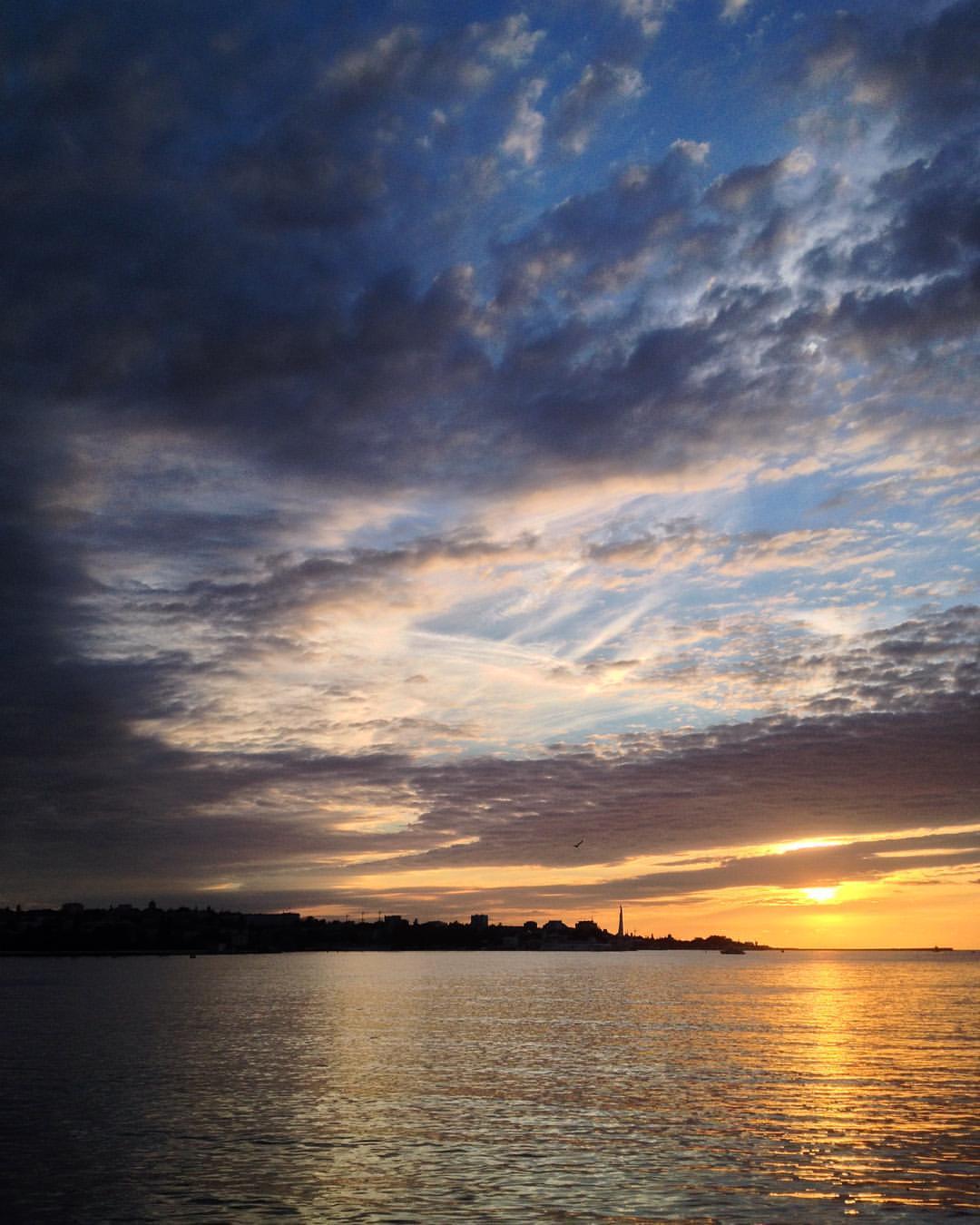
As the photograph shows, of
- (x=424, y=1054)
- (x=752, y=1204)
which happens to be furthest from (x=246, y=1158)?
(x=424, y=1054)

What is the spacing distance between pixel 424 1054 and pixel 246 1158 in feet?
126

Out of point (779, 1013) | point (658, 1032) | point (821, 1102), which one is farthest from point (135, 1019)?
point (821, 1102)

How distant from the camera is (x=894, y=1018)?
116m

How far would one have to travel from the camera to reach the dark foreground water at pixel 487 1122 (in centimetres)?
3625

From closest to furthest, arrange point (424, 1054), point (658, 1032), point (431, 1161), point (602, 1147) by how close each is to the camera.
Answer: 1. point (431, 1161)
2. point (602, 1147)
3. point (424, 1054)
4. point (658, 1032)

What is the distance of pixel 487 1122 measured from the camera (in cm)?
5050

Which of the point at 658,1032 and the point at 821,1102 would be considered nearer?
the point at 821,1102

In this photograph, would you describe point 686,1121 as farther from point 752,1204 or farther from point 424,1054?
point 424,1054

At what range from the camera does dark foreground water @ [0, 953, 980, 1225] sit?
36250 millimetres

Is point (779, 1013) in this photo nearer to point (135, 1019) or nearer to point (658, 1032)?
point (658, 1032)

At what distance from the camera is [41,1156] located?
4334cm

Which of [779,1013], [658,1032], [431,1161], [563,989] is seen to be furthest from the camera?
[563,989]

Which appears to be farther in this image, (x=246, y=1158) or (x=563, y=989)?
(x=563, y=989)

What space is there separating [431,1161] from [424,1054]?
39.2 metres
